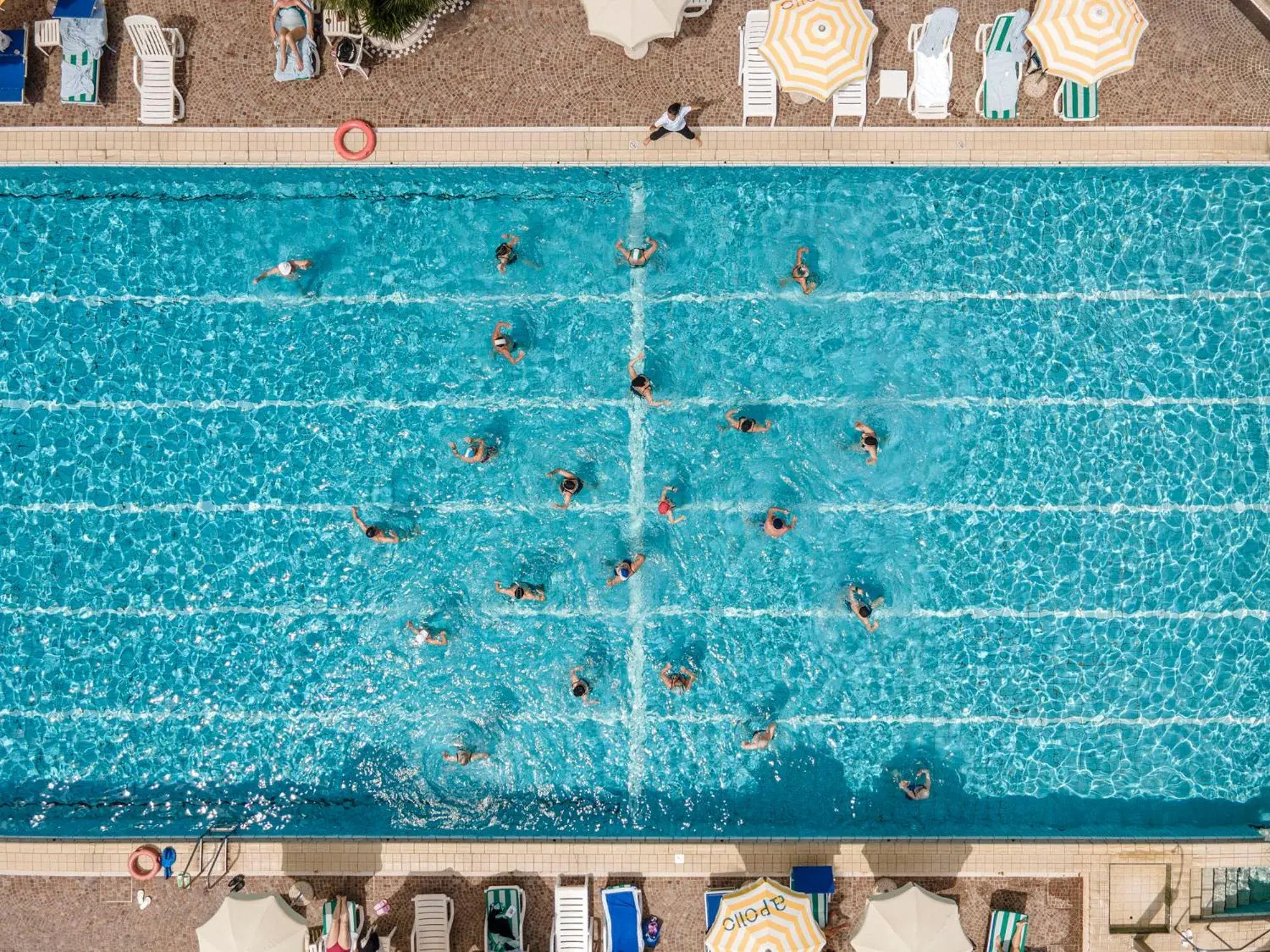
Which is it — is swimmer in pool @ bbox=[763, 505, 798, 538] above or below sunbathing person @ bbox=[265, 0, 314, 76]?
below

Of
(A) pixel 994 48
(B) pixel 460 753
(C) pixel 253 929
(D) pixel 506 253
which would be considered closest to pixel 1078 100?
(A) pixel 994 48

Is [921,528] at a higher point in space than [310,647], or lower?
higher

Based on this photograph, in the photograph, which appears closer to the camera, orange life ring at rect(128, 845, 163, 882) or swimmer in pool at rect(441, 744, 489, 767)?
orange life ring at rect(128, 845, 163, 882)

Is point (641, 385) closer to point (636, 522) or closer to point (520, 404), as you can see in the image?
point (520, 404)

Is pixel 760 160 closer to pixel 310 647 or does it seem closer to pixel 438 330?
pixel 438 330

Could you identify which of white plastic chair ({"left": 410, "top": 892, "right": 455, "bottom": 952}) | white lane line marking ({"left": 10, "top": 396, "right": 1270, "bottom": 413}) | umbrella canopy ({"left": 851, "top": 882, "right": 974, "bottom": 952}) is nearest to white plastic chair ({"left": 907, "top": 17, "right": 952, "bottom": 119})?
white lane line marking ({"left": 10, "top": 396, "right": 1270, "bottom": 413})

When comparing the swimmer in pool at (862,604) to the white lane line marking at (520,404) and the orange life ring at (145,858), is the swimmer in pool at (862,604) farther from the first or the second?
the orange life ring at (145,858)

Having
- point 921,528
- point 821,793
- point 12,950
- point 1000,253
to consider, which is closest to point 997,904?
point 821,793

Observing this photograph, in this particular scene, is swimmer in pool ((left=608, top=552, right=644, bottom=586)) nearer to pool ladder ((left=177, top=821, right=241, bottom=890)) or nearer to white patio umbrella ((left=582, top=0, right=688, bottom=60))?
pool ladder ((left=177, top=821, right=241, bottom=890))
